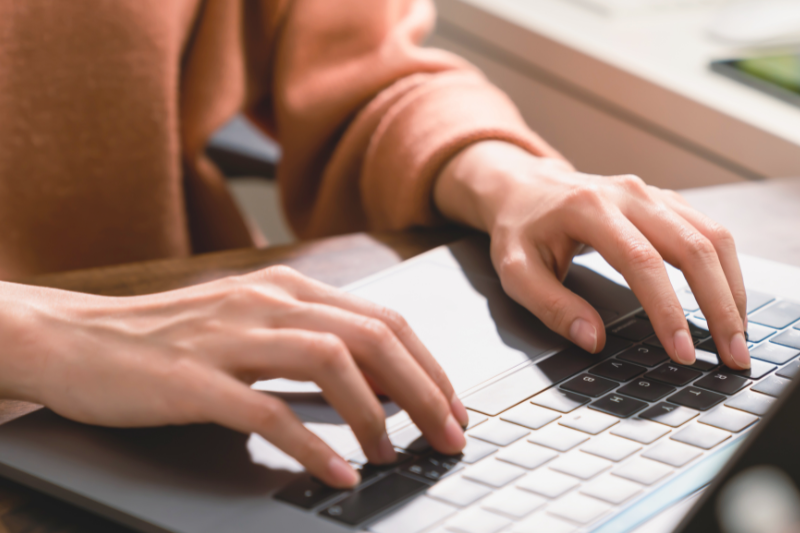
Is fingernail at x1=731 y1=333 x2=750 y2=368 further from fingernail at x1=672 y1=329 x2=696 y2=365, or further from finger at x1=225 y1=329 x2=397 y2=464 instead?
finger at x1=225 y1=329 x2=397 y2=464

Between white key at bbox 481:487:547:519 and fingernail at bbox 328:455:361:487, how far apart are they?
2.1 inches

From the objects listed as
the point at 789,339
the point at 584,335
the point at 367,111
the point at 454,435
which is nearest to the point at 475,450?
the point at 454,435

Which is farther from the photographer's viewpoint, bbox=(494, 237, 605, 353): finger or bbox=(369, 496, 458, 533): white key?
bbox=(494, 237, 605, 353): finger

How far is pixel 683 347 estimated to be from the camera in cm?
39

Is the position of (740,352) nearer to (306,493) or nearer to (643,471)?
(643,471)

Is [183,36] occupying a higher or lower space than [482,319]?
higher

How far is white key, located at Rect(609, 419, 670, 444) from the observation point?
0.33m

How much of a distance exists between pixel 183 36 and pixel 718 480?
670 mm

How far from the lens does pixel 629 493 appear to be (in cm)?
30

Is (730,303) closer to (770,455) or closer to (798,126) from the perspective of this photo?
(770,455)

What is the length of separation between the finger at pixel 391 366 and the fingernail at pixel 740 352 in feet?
0.54

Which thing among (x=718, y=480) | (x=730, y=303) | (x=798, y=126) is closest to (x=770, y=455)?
(x=718, y=480)

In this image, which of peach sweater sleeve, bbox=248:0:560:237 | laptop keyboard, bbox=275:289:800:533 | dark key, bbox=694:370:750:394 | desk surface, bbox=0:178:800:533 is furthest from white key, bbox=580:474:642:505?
peach sweater sleeve, bbox=248:0:560:237

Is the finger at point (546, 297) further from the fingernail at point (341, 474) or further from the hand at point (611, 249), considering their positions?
the fingernail at point (341, 474)
